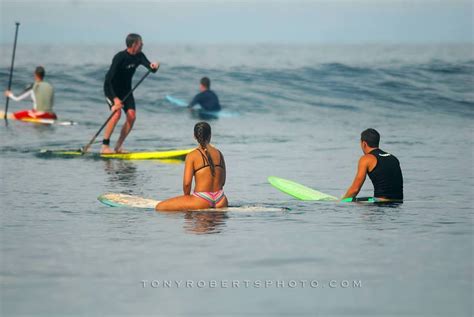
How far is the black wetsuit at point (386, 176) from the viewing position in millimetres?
11534

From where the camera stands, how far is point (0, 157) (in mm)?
17391

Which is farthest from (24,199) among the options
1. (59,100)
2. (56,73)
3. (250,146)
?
(56,73)

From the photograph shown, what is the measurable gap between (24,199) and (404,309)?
675 centimetres

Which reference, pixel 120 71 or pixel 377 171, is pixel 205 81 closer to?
pixel 120 71

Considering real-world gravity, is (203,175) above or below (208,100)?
below

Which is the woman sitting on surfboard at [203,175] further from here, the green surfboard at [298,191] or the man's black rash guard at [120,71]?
the man's black rash guard at [120,71]

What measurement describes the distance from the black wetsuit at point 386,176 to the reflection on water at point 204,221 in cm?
211

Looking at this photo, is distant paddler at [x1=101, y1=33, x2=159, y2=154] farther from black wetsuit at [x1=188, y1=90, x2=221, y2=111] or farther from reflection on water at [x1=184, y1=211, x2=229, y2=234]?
black wetsuit at [x1=188, y1=90, x2=221, y2=111]

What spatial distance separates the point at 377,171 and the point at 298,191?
60.0 inches

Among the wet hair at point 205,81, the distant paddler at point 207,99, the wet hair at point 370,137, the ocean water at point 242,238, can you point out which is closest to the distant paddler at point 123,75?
the ocean water at point 242,238

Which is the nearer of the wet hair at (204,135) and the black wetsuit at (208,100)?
the wet hair at (204,135)

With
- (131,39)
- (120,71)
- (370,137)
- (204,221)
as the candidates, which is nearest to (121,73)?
(120,71)

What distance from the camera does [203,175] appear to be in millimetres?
10828

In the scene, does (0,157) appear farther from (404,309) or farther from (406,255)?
(404,309)
